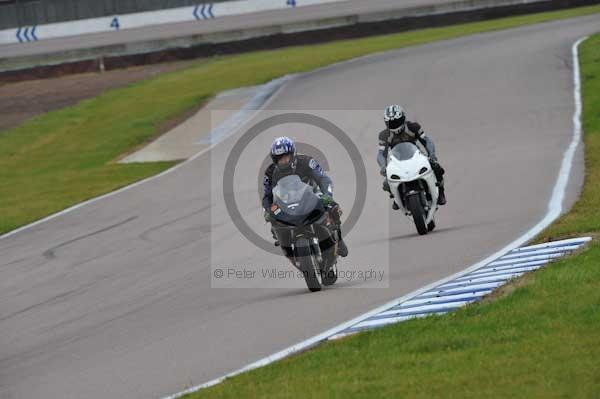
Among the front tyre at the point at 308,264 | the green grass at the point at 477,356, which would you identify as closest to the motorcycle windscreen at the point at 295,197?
the front tyre at the point at 308,264

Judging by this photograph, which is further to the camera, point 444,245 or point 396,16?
point 396,16

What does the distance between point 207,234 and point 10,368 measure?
729 cm

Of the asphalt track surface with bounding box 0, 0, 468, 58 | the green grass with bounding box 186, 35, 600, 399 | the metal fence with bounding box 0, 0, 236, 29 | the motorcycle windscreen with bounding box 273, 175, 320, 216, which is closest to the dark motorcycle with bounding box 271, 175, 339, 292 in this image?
the motorcycle windscreen with bounding box 273, 175, 320, 216

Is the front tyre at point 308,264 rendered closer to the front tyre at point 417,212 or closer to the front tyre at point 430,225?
the front tyre at point 417,212

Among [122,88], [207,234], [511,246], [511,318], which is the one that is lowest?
[122,88]

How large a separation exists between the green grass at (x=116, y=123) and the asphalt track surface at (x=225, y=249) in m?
2.20

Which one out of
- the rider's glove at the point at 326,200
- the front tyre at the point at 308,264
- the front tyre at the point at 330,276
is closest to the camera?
the front tyre at the point at 308,264

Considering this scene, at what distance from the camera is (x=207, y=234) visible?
1823cm

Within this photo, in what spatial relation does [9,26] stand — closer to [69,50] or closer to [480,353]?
[69,50]

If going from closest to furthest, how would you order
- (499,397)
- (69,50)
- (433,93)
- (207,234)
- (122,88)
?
(499,397)
(207,234)
(433,93)
(122,88)
(69,50)

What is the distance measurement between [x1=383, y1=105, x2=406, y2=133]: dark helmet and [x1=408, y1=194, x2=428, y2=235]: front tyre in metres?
0.98

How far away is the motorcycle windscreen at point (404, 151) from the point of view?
1562 centimetres

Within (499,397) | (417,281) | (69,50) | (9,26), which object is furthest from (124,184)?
(9,26)

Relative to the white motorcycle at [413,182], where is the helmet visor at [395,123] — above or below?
above
